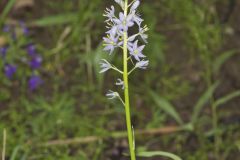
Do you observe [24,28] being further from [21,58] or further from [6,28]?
[21,58]

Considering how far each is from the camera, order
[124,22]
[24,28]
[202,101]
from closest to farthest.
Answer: [124,22]
[202,101]
[24,28]

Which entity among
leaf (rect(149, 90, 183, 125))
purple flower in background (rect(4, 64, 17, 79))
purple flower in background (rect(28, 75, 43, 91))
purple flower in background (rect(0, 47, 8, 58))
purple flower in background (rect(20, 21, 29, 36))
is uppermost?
purple flower in background (rect(20, 21, 29, 36))

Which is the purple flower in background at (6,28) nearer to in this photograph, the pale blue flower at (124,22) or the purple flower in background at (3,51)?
the purple flower in background at (3,51)

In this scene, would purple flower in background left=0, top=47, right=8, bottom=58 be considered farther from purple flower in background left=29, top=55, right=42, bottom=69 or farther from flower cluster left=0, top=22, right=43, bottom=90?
purple flower in background left=29, top=55, right=42, bottom=69

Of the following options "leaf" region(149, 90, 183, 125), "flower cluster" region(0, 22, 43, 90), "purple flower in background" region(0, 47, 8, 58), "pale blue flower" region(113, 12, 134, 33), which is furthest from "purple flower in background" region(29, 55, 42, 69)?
"pale blue flower" region(113, 12, 134, 33)

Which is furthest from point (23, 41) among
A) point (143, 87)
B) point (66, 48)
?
point (143, 87)

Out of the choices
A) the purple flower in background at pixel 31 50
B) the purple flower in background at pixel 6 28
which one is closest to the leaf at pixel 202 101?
the purple flower in background at pixel 31 50

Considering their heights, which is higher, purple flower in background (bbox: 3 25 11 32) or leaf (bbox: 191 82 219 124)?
purple flower in background (bbox: 3 25 11 32)

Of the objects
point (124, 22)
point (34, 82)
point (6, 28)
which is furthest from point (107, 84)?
point (124, 22)
